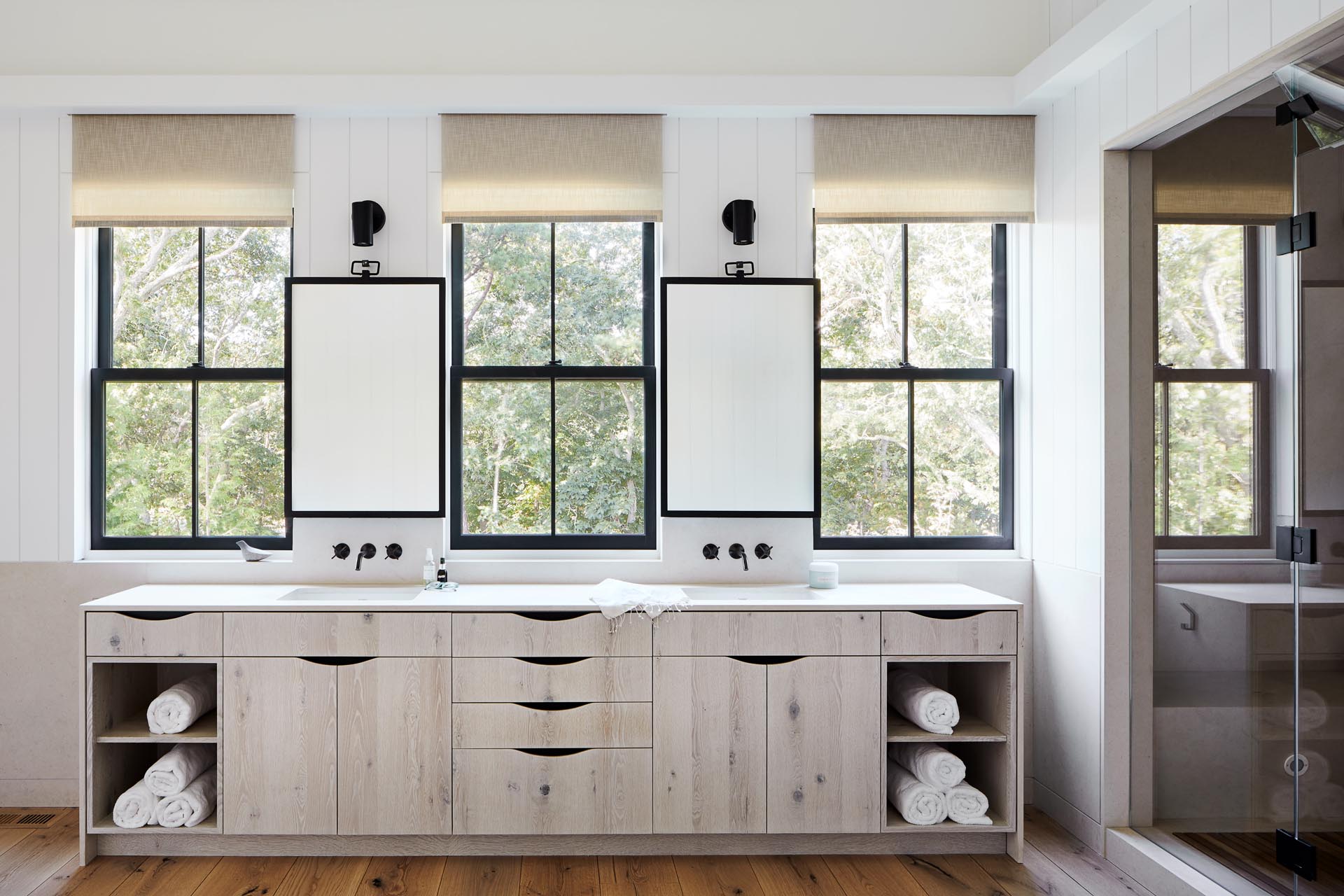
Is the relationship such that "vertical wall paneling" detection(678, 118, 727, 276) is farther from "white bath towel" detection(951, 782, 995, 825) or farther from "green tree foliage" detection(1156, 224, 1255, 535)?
"white bath towel" detection(951, 782, 995, 825)

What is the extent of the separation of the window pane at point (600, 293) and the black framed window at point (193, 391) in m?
1.18

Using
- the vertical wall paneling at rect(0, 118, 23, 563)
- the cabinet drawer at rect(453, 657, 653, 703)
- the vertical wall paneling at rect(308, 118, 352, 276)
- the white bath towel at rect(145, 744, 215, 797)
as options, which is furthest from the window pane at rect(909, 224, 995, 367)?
the vertical wall paneling at rect(0, 118, 23, 563)

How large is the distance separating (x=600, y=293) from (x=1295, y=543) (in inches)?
101

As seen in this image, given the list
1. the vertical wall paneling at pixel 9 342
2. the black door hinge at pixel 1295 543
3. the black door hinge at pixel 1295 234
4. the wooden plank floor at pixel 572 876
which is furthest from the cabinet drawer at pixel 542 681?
the black door hinge at pixel 1295 234

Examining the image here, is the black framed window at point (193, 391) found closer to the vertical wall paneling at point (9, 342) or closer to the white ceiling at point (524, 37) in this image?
the vertical wall paneling at point (9, 342)

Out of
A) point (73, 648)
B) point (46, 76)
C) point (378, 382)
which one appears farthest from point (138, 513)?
point (46, 76)

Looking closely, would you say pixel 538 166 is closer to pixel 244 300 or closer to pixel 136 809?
pixel 244 300

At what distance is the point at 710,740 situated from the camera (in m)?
2.83

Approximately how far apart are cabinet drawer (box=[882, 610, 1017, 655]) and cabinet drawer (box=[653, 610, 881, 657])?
7 centimetres

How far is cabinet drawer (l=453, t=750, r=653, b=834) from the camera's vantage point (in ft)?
9.21

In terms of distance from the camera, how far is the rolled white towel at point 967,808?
2834 mm

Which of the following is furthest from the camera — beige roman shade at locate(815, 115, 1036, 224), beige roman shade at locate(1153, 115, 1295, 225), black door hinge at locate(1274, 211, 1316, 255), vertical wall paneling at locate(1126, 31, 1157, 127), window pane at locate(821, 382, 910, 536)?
window pane at locate(821, 382, 910, 536)

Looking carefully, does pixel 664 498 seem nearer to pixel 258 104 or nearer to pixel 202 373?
pixel 202 373

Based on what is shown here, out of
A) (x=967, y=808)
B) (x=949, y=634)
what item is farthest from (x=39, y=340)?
(x=967, y=808)
